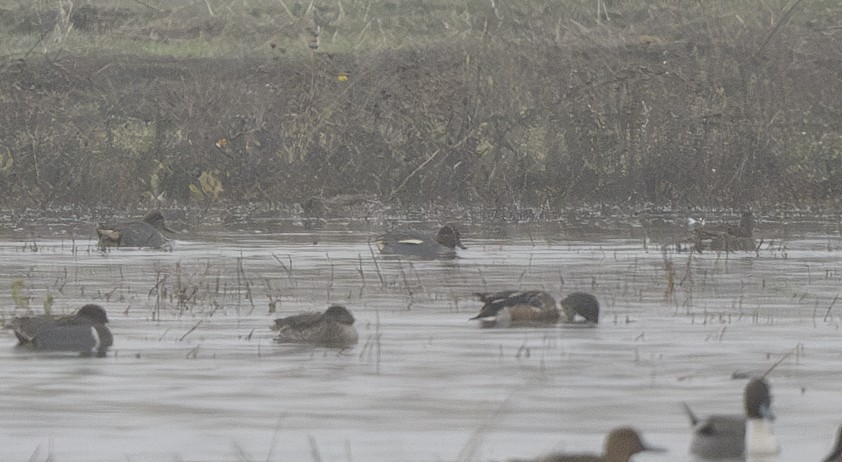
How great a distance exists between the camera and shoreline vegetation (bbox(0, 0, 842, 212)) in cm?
2758

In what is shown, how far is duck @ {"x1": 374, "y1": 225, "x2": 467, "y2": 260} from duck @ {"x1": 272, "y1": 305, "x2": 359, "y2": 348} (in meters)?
7.17

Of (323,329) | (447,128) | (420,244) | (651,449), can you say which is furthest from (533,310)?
(447,128)

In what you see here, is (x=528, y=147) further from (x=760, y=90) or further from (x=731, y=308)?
(x=731, y=308)

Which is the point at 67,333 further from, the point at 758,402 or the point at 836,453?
the point at 836,453

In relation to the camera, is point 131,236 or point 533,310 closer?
point 533,310

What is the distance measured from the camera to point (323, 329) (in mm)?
12930

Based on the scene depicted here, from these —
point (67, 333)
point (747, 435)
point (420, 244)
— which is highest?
point (420, 244)

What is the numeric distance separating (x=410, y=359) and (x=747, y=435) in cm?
356

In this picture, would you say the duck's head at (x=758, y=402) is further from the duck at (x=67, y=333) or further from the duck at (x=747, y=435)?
the duck at (x=67, y=333)

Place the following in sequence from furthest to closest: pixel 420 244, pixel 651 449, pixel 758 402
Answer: pixel 420 244 → pixel 758 402 → pixel 651 449

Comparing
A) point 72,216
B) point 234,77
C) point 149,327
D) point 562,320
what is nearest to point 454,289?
point 562,320

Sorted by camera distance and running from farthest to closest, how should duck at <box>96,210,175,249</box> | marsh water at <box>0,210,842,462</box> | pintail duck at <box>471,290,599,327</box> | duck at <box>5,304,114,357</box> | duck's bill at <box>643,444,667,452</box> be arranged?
A: duck at <box>96,210,175,249</box> < pintail duck at <box>471,290,599,327</box> < duck at <box>5,304,114,357</box> < marsh water at <box>0,210,842,462</box> < duck's bill at <box>643,444,667,452</box>

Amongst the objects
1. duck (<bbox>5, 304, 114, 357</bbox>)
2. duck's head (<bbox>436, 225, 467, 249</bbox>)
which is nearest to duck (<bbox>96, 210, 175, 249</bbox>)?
duck's head (<bbox>436, 225, 467, 249</bbox>)

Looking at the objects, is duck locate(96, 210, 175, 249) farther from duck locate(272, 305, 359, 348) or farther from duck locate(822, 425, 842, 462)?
duck locate(822, 425, 842, 462)
